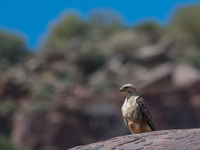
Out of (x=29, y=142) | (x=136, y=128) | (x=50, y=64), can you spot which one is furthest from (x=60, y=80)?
(x=136, y=128)

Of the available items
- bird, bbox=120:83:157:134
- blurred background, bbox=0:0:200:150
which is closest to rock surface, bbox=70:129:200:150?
bird, bbox=120:83:157:134

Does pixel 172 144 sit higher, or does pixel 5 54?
pixel 5 54

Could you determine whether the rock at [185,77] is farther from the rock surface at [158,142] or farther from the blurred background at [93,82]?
the rock surface at [158,142]

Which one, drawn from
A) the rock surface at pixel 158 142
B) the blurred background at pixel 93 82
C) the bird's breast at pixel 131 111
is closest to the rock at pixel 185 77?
the blurred background at pixel 93 82

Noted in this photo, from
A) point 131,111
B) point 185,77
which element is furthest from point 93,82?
point 131,111

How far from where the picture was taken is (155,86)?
Answer: 4131cm

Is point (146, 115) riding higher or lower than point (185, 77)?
lower

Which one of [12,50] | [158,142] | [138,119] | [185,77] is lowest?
[158,142]

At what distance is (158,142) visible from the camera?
36.9ft

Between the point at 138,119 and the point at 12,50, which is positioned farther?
the point at 12,50

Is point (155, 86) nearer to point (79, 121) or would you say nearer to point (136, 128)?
point (79, 121)

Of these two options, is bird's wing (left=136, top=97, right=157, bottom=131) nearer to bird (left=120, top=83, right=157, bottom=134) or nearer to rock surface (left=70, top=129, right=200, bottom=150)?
bird (left=120, top=83, right=157, bottom=134)

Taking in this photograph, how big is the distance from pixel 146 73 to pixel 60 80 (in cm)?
655

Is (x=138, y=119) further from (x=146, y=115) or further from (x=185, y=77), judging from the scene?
(x=185, y=77)
